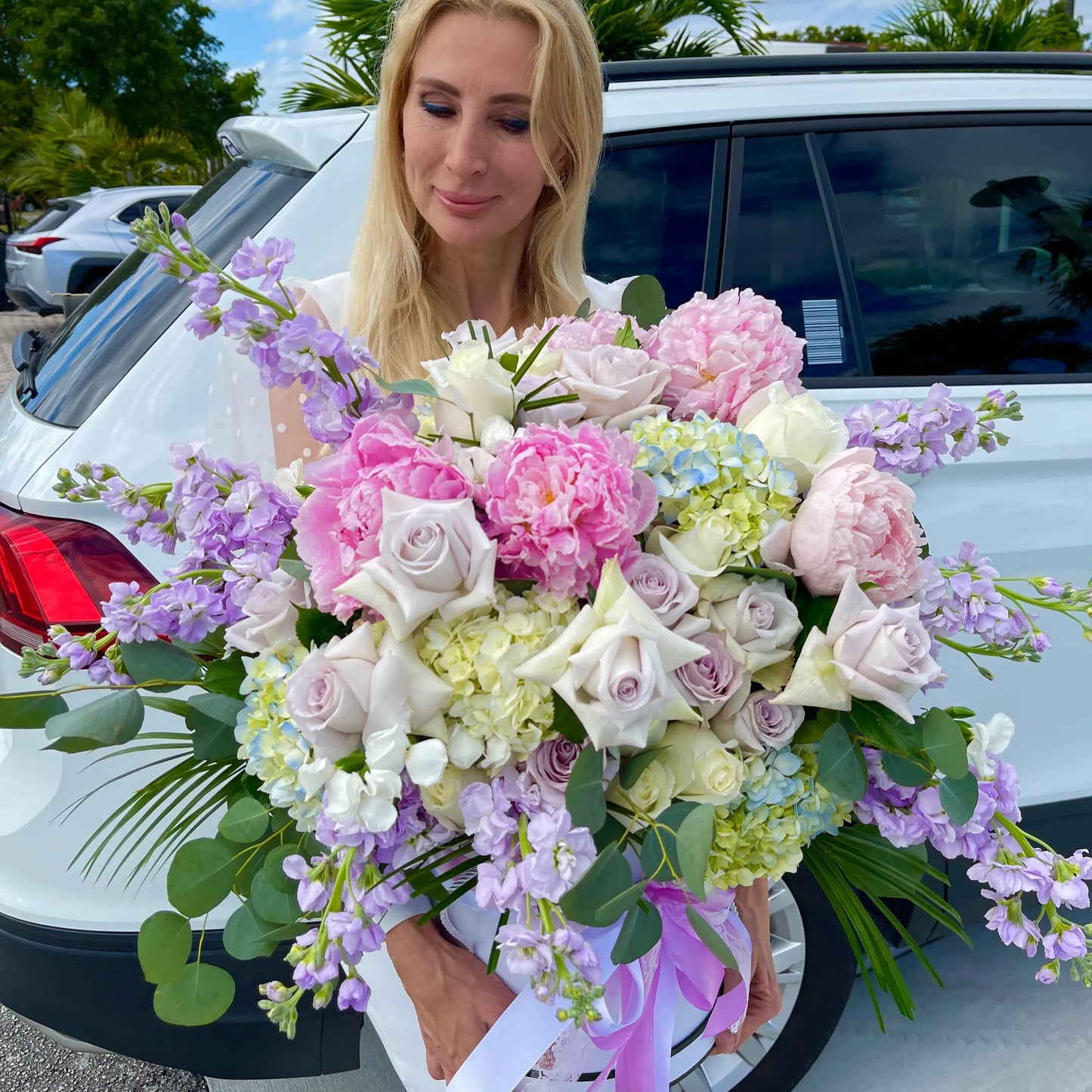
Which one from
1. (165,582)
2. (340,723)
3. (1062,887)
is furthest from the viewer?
(165,582)

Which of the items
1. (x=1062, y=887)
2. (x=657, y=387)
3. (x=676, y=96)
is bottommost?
(x=1062, y=887)

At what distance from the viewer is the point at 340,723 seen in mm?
884

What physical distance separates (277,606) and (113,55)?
33097 mm

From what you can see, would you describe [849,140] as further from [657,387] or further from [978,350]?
[657,387]

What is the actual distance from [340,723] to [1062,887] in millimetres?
706

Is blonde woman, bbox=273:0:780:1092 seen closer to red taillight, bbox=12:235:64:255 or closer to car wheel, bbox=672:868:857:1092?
car wheel, bbox=672:868:857:1092

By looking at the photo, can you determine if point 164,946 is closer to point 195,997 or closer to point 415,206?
point 195,997

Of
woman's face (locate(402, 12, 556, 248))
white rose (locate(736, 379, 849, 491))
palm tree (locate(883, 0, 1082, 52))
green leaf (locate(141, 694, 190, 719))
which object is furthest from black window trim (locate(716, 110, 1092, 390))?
palm tree (locate(883, 0, 1082, 52))

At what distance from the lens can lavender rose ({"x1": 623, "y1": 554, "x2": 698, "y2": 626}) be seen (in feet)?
2.97

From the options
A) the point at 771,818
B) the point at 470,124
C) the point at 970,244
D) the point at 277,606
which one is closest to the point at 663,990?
the point at 771,818

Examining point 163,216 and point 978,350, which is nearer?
point 163,216

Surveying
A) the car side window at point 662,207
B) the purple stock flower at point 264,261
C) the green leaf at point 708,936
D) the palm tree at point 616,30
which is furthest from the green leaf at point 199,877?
the palm tree at point 616,30

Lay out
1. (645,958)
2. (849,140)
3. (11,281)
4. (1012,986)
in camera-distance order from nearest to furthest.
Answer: (645,958), (849,140), (1012,986), (11,281)

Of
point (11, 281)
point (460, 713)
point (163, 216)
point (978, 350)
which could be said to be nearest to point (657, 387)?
point (460, 713)
